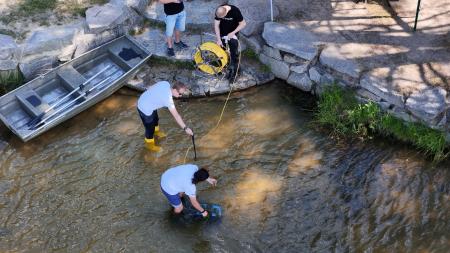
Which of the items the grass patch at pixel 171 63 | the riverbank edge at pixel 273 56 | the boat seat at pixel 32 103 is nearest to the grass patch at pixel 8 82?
the riverbank edge at pixel 273 56

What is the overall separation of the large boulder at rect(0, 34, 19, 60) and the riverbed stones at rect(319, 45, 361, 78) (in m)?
6.02

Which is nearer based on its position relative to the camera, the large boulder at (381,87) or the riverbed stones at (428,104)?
the riverbed stones at (428,104)

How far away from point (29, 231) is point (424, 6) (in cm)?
881

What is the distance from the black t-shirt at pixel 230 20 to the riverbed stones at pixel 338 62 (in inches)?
68.9

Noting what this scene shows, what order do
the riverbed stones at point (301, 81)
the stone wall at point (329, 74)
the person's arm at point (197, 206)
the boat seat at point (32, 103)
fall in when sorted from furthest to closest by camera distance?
the riverbed stones at point (301, 81) → the boat seat at point (32, 103) → the stone wall at point (329, 74) → the person's arm at point (197, 206)

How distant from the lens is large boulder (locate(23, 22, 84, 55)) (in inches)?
411

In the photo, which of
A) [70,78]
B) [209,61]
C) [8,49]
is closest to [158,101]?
[209,61]

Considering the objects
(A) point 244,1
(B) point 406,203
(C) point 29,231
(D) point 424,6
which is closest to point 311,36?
(A) point 244,1

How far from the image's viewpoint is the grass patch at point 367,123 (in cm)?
870

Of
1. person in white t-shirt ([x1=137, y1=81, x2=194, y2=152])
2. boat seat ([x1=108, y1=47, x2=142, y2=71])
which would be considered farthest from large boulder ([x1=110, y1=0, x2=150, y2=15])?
person in white t-shirt ([x1=137, y1=81, x2=194, y2=152])

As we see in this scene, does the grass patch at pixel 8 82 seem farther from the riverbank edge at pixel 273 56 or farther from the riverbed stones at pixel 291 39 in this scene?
the riverbed stones at pixel 291 39

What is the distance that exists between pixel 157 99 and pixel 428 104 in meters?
4.55

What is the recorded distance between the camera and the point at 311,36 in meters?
10.3

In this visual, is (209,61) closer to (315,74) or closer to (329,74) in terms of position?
(315,74)
